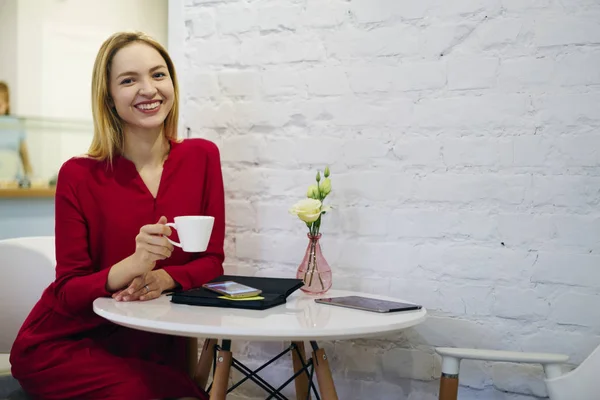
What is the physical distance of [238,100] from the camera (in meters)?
2.12

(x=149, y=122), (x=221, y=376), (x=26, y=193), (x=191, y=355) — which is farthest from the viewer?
(x=26, y=193)

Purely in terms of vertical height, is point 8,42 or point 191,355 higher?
point 8,42

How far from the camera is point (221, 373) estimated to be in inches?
58.1

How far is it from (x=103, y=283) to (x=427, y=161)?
0.91 metres

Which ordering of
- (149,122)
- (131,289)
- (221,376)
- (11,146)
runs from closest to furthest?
(221,376)
(131,289)
(149,122)
(11,146)

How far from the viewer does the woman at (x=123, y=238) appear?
1601 millimetres

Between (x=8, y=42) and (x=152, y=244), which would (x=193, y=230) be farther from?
(x=8, y=42)

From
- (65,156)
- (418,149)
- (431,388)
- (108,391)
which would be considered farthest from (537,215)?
(65,156)

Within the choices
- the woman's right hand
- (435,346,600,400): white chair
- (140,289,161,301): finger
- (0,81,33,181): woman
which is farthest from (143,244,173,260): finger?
(0,81,33,181): woman

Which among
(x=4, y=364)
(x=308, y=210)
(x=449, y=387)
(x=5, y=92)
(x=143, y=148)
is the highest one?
(x=5, y=92)

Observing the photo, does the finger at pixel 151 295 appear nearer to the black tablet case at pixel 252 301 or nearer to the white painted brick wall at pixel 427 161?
the black tablet case at pixel 252 301

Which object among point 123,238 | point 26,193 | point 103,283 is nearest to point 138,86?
point 123,238

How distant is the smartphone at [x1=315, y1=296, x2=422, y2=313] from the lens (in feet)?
4.95

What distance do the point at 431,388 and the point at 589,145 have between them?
30.8 inches
